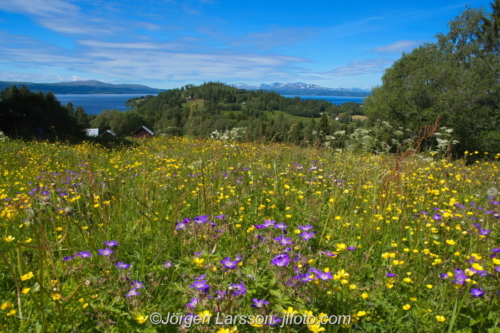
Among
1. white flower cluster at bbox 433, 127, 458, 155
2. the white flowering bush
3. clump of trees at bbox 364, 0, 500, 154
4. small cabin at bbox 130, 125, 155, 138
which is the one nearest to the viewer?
the white flowering bush

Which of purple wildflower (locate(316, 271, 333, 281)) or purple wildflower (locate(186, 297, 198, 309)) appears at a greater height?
purple wildflower (locate(316, 271, 333, 281))

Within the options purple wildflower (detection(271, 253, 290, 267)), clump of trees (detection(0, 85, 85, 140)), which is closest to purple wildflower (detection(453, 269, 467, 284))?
purple wildflower (detection(271, 253, 290, 267))

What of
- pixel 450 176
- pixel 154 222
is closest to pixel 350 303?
pixel 154 222

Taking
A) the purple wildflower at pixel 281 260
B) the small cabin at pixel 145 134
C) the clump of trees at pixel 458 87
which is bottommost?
the small cabin at pixel 145 134

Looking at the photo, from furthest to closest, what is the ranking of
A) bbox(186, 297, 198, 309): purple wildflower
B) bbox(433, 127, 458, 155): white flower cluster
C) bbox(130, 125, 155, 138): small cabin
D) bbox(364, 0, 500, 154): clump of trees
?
bbox(364, 0, 500, 154): clump of trees
bbox(130, 125, 155, 138): small cabin
bbox(433, 127, 458, 155): white flower cluster
bbox(186, 297, 198, 309): purple wildflower

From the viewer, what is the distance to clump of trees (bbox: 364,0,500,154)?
27.1 metres

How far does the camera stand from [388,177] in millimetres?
3898

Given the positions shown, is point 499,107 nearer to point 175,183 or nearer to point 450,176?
point 450,176

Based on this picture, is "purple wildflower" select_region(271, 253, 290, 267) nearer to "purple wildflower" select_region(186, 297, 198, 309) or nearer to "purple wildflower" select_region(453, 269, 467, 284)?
"purple wildflower" select_region(186, 297, 198, 309)

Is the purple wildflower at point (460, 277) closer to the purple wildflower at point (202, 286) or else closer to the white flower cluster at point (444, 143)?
the purple wildflower at point (202, 286)

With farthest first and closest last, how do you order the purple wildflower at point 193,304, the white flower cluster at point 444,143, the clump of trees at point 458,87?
the clump of trees at point 458,87 → the white flower cluster at point 444,143 → the purple wildflower at point 193,304

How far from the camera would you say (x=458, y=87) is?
27969 millimetres

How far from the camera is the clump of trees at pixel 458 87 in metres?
27.1

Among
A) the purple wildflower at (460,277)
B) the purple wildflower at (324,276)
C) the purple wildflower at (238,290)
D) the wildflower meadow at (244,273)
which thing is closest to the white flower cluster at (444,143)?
the wildflower meadow at (244,273)
